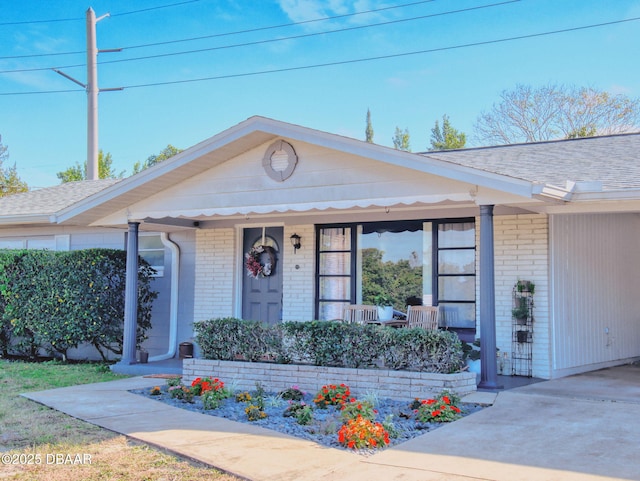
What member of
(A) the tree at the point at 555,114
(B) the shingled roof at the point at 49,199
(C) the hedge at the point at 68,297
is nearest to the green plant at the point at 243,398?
(C) the hedge at the point at 68,297

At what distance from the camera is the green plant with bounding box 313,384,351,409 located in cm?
790

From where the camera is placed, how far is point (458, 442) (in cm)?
613

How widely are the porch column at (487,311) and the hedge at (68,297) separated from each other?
6.45m

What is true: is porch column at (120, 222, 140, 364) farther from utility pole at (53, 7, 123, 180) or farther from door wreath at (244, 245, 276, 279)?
utility pole at (53, 7, 123, 180)

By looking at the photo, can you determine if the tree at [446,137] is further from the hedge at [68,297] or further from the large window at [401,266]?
the hedge at [68,297]

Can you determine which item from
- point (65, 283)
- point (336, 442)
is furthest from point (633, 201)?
point (65, 283)

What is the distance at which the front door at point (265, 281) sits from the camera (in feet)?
40.4

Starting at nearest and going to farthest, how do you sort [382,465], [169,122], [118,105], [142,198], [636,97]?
[382,465], [142,198], [636,97], [118,105], [169,122]

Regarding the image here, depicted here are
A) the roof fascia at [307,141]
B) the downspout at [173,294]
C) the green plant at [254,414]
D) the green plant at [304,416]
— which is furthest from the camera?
the downspout at [173,294]

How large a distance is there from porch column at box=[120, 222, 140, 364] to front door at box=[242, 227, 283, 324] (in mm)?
1988

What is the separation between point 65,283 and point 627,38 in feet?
87.8

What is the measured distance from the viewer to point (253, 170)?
401 inches

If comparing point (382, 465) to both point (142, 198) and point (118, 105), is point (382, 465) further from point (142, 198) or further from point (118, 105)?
point (118, 105)

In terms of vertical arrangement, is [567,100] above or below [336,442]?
above
